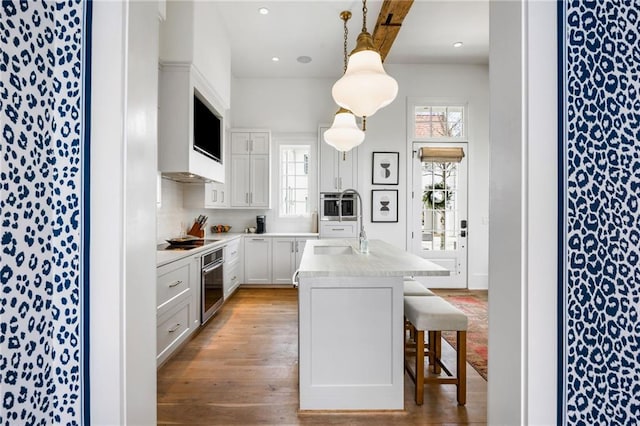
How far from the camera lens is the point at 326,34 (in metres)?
4.15

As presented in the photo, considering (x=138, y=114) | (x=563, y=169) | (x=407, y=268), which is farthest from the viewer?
(x=407, y=268)

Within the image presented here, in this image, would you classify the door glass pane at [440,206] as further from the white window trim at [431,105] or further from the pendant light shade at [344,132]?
the pendant light shade at [344,132]

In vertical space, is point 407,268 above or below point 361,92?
below

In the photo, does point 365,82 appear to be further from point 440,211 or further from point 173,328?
point 440,211

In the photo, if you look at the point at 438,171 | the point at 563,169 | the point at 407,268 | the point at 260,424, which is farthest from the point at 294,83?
the point at 563,169

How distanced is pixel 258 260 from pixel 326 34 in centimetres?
328

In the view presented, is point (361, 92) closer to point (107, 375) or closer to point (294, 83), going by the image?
point (107, 375)

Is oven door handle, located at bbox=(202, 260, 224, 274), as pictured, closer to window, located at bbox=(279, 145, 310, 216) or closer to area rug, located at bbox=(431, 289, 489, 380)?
window, located at bbox=(279, 145, 310, 216)

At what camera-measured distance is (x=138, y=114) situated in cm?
76

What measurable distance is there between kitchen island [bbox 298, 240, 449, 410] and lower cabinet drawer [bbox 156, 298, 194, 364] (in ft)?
3.76

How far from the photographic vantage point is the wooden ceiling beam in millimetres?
3141

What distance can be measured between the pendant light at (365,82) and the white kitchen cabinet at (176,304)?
1798 mm

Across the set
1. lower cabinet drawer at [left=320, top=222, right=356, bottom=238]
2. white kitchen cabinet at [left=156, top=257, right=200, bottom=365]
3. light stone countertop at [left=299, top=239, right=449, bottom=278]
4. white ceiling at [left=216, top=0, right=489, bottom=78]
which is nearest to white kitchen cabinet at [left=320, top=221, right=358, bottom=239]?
lower cabinet drawer at [left=320, top=222, right=356, bottom=238]

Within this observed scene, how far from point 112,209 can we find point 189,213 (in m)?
3.82
